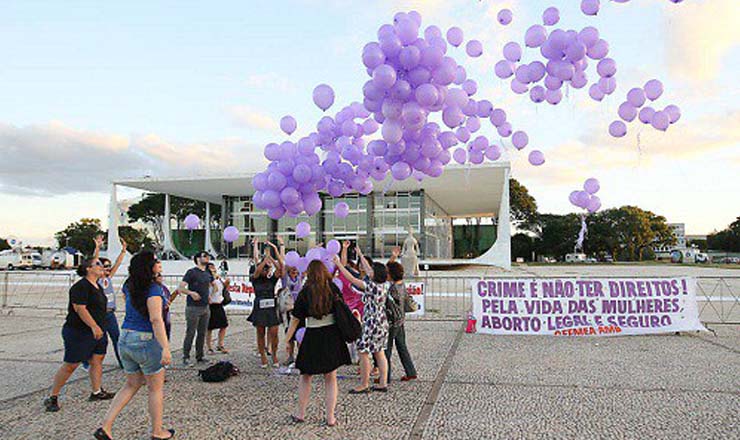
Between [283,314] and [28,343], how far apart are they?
5.04 m

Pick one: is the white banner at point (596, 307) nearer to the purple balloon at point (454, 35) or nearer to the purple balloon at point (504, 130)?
the purple balloon at point (504, 130)

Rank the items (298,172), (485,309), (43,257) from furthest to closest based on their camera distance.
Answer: (43,257) < (485,309) < (298,172)

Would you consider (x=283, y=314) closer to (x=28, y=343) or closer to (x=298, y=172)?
(x=298, y=172)

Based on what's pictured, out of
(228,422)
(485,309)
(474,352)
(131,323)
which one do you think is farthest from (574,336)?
(131,323)

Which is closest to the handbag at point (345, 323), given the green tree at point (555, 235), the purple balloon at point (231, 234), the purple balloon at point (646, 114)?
the purple balloon at point (231, 234)

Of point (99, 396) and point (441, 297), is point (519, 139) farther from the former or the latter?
point (441, 297)

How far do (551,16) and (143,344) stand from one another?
19.5 feet

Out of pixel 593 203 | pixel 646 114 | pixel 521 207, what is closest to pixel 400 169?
pixel 593 203

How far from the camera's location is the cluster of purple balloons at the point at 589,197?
280 inches

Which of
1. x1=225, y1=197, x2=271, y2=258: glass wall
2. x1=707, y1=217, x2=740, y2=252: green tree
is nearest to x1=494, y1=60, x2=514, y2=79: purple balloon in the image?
x1=225, y1=197, x2=271, y2=258: glass wall

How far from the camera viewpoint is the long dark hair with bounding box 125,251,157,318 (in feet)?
13.0

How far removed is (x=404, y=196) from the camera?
3494 cm

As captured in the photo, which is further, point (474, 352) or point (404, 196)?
point (404, 196)

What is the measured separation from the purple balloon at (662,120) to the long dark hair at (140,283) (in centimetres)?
619
